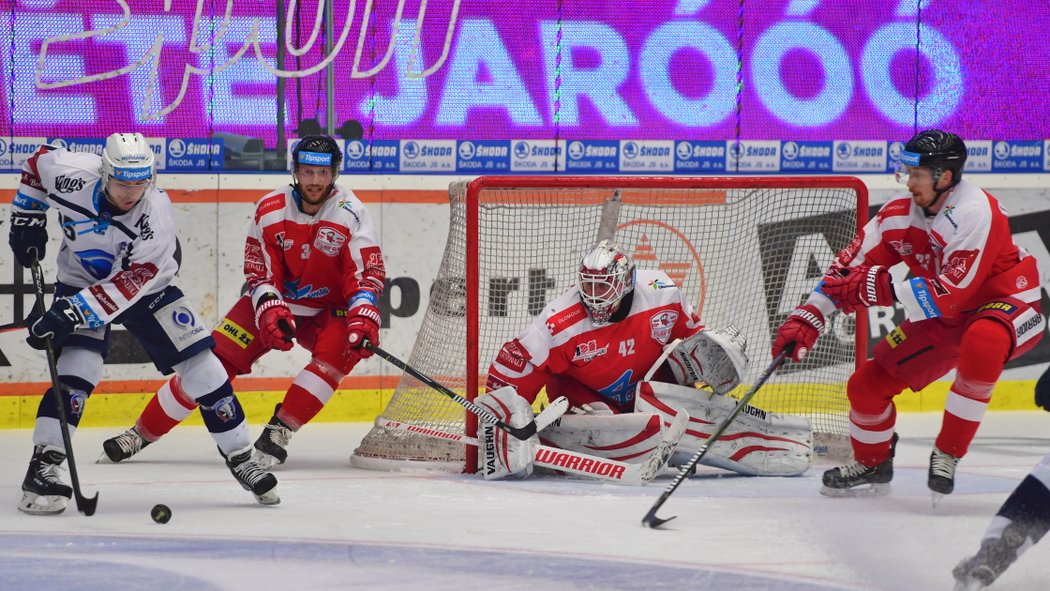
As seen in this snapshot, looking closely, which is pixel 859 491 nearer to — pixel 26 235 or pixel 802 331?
pixel 802 331

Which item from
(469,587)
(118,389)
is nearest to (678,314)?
(469,587)

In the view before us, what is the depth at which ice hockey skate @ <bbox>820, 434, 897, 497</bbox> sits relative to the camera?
442 cm

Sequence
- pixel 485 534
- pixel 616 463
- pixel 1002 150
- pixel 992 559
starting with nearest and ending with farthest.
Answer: pixel 992 559
pixel 485 534
pixel 616 463
pixel 1002 150

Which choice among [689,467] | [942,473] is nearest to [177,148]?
[689,467]

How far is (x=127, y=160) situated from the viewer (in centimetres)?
383

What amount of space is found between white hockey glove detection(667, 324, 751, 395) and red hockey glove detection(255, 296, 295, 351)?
50.0 inches

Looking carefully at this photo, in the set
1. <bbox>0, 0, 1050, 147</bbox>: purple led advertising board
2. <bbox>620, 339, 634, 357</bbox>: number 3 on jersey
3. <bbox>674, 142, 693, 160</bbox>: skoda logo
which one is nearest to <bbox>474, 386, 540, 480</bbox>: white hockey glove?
<bbox>620, 339, 634, 357</bbox>: number 3 on jersey

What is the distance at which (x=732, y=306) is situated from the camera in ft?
19.1

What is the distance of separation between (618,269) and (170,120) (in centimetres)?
259

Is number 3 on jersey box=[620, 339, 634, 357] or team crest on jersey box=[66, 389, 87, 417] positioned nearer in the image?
team crest on jersey box=[66, 389, 87, 417]

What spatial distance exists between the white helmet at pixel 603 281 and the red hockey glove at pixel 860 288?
0.65 metres

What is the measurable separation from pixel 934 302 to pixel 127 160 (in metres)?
2.27

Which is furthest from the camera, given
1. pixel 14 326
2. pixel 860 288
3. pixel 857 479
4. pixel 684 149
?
pixel 684 149

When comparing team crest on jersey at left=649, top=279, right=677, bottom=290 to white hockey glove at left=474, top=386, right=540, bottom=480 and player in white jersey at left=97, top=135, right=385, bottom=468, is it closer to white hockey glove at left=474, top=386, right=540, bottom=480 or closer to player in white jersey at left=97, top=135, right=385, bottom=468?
white hockey glove at left=474, top=386, right=540, bottom=480
